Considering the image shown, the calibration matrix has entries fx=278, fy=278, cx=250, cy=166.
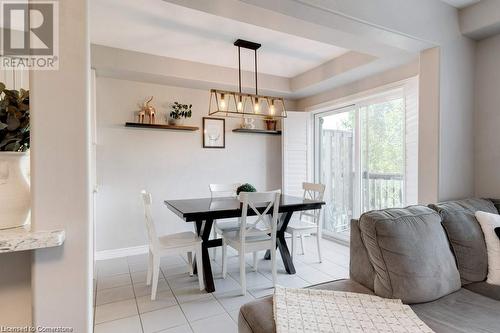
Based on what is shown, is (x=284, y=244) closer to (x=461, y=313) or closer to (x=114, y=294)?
(x=114, y=294)

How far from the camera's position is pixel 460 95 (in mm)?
2562

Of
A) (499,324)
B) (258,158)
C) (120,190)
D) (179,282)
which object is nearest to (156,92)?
(120,190)

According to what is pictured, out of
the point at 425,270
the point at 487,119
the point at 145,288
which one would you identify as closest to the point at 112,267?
the point at 145,288

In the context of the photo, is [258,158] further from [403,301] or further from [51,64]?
[51,64]

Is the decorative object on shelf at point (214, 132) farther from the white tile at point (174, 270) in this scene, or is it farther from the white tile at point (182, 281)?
the white tile at point (182, 281)

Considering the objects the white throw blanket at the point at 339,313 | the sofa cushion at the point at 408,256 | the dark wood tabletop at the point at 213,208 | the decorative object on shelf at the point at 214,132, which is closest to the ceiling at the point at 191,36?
the decorative object on shelf at the point at 214,132

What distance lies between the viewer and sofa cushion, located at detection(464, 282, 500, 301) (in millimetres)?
1650

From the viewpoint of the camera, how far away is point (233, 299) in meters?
2.52

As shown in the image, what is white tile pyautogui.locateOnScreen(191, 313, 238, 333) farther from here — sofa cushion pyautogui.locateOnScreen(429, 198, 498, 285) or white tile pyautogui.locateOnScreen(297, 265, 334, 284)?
sofa cushion pyautogui.locateOnScreen(429, 198, 498, 285)

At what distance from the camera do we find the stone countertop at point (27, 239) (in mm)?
923

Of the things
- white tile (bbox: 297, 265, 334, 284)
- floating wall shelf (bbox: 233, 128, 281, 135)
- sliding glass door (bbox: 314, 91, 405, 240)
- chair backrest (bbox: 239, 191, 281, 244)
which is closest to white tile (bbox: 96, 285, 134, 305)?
chair backrest (bbox: 239, 191, 281, 244)

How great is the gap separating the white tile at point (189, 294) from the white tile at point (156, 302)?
0.06 m

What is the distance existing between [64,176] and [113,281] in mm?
2254

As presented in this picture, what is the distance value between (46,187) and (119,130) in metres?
2.82
